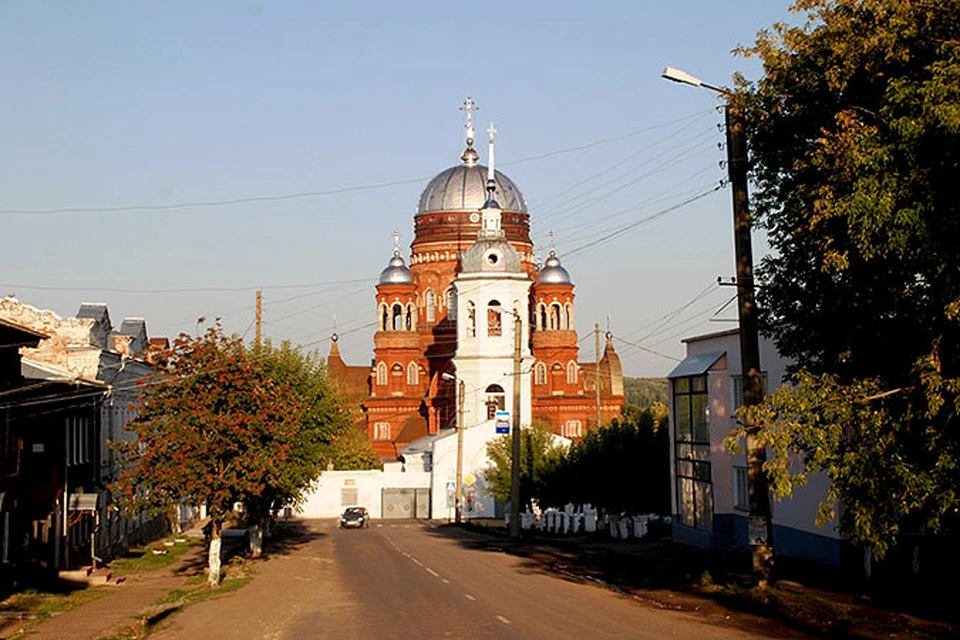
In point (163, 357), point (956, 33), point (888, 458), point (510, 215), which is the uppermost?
point (510, 215)

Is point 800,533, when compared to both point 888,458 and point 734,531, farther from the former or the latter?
point 888,458

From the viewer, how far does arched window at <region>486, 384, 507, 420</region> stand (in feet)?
256

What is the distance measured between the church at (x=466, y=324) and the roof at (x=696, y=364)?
37.8m

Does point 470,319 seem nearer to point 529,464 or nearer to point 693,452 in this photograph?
point 529,464

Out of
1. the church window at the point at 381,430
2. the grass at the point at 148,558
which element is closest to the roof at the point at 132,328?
the grass at the point at 148,558

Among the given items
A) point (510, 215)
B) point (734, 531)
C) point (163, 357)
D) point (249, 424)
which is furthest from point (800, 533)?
point (510, 215)

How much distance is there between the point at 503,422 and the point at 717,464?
31.0 meters

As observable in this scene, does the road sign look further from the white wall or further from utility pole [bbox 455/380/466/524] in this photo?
the white wall

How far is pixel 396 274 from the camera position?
9150cm

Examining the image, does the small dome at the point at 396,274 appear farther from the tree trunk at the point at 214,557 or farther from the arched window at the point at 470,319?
the tree trunk at the point at 214,557

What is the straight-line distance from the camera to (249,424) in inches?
1255

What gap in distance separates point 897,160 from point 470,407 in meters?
62.7

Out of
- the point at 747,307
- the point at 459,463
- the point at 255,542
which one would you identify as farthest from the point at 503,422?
the point at 747,307

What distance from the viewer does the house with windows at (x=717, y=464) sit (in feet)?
104
